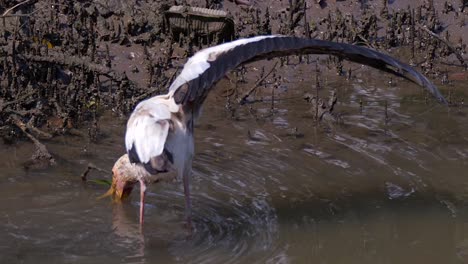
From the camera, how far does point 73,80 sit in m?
8.57

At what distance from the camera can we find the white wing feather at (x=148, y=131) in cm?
575

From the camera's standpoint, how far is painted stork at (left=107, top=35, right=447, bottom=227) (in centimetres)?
581

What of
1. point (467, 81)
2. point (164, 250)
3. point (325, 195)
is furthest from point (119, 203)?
point (467, 81)

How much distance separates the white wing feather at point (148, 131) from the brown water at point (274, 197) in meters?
0.66

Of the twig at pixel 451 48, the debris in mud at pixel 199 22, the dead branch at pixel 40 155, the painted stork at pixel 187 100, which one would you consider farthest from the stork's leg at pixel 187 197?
the twig at pixel 451 48

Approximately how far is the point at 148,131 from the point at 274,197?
1417mm

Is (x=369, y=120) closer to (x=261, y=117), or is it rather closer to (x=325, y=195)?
(x=261, y=117)

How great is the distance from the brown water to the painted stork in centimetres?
38

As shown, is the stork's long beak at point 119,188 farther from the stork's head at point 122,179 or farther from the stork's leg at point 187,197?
the stork's leg at point 187,197

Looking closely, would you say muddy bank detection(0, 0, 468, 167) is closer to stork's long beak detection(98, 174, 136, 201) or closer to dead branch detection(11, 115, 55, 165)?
dead branch detection(11, 115, 55, 165)

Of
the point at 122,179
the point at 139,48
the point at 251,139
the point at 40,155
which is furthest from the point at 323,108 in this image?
the point at 40,155

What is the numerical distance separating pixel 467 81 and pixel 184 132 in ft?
14.9

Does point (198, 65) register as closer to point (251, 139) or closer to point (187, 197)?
point (187, 197)

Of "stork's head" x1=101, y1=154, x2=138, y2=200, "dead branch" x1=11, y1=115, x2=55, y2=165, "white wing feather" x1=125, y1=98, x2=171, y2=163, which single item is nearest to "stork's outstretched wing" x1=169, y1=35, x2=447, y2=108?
"white wing feather" x1=125, y1=98, x2=171, y2=163
